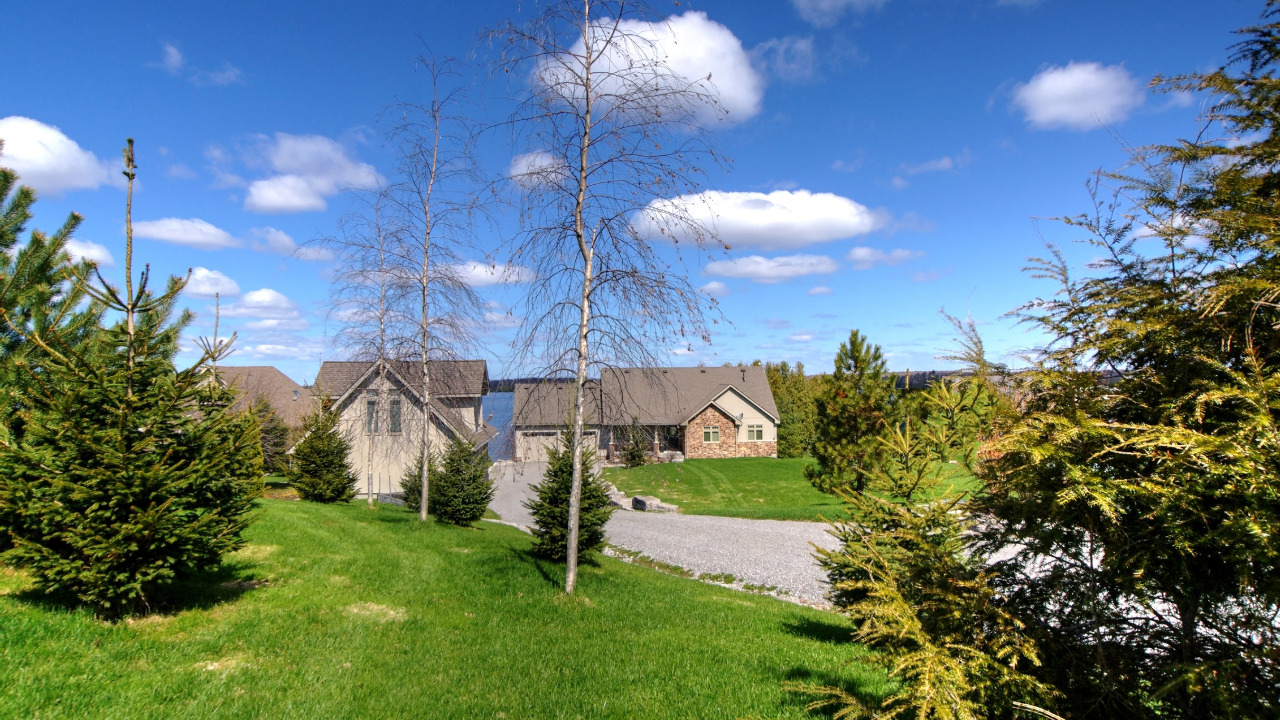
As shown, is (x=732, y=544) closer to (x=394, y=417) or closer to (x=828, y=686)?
(x=394, y=417)

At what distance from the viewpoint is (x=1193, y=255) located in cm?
282

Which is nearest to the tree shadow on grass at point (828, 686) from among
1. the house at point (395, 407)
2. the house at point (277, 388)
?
the house at point (395, 407)

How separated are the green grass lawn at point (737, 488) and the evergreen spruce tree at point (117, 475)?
62.9 feet

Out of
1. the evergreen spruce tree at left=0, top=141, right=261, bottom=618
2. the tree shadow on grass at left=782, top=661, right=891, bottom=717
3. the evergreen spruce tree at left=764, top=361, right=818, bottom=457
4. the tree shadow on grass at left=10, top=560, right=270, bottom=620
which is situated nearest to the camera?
the tree shadow on grass at left=782, top=661, right=891, bottom=717

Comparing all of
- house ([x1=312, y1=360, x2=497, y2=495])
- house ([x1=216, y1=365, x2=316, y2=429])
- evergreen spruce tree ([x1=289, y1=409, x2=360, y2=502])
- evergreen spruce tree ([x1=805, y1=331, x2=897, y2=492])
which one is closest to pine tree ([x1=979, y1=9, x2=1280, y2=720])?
house ([x1=312, y1=360, x2=497, y2=495])

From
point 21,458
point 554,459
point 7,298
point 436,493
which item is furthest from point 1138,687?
point 436,493

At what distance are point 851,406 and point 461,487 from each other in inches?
585

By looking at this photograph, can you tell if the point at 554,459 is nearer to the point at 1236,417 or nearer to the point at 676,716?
the point at 676,716

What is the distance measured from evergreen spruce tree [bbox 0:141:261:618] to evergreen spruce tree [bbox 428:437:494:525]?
386 inches

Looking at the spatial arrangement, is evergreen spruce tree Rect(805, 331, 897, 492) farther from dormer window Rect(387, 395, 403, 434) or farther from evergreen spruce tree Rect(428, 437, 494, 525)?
dormer window Rect(387, 395, 403, 434)

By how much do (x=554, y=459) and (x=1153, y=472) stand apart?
11285mm

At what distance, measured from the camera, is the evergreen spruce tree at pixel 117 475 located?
19.2 ft

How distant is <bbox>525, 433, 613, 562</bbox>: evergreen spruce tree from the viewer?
40.2 ft

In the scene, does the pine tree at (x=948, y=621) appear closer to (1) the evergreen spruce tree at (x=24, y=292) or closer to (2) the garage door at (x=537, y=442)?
(2) the garage door at (x=537, y=442)
